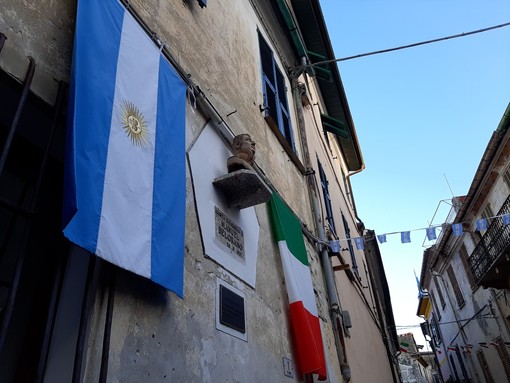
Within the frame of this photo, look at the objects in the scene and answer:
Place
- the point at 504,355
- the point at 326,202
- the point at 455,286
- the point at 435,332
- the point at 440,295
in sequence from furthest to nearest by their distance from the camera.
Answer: the point at 435,332
the point at 440,295
the point at 455,286
the point at 504,355
the point at 326,202

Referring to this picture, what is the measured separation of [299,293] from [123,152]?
263cm

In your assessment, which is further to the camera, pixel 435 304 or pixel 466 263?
pixel 435 304

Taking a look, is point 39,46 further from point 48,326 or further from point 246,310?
point 246,310

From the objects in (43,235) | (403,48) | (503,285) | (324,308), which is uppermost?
(403,48)

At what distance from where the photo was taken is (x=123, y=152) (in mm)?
2043

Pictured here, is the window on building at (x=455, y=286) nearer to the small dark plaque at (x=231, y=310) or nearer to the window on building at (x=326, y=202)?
the window on building at (x=326, y=202)

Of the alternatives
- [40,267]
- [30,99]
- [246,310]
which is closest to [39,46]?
[30,99]

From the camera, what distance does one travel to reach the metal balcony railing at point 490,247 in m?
13.2

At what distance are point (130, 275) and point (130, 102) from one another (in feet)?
3.10

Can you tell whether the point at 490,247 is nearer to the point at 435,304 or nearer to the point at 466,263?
the point at 466,263

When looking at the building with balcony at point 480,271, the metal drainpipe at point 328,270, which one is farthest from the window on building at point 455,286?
the metal drainpipe at point 328,270

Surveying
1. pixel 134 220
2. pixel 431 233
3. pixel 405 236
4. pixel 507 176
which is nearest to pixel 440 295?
pixel 507 176

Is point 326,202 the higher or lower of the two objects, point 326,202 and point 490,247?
the lower

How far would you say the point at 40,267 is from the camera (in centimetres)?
204
